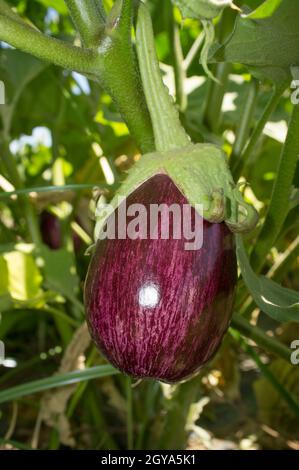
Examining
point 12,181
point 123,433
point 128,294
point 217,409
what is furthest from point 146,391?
point 128,294

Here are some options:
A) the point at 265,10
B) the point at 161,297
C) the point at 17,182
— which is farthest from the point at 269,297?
the point at 17,182

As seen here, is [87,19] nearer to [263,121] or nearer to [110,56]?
[110,56]

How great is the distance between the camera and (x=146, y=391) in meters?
0.86

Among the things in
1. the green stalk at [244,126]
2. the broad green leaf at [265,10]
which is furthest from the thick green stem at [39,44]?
the green stalk at [244,126]

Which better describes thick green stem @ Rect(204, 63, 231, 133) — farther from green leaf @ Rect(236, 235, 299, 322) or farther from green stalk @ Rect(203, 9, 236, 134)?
green leaf @ Rect(236, 235, 299, 322)

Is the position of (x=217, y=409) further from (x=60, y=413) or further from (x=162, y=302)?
(x=162, y=302)

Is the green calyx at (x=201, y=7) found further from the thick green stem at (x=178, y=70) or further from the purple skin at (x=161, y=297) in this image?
the thick green stem at (x=178, y=70)

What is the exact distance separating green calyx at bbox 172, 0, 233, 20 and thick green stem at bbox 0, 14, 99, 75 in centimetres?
8

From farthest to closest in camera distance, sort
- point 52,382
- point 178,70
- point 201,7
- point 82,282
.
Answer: point 82,282, point 178,70, point 52,382, point 201,7

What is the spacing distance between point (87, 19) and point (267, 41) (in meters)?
0.12

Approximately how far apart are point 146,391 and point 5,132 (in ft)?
1.27

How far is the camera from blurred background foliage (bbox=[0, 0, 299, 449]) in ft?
2.24

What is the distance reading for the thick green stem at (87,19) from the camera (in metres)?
0.43

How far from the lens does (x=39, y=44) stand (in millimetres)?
413
